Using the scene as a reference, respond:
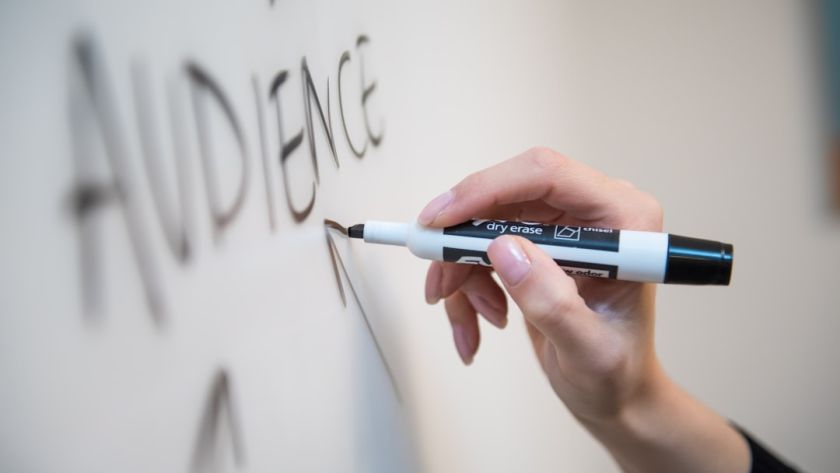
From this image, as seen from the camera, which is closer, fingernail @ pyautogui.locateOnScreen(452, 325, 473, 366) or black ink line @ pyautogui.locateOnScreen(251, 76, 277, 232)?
black ink line @ pyautogui.locateOnScreen(251, 76, 277, 232)

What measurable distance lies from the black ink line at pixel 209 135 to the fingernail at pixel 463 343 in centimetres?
24

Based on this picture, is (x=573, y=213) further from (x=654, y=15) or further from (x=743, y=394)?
(x=743, y=394)

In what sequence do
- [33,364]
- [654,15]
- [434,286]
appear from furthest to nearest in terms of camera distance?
[654,15]
[434,286]
[33,364]

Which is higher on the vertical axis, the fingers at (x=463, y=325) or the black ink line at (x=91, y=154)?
the black ink line at (x=91, y=154)

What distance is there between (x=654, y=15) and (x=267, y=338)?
891 mm

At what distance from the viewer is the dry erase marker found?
0.84ft

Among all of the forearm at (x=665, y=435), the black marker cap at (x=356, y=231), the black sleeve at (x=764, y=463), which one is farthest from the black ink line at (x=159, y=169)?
the black sleeve at (x=764, y=463)

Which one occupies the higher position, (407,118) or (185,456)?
(407,118)

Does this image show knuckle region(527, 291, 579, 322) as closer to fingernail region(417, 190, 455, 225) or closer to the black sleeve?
fingernail region(417, 190, 455, 225)

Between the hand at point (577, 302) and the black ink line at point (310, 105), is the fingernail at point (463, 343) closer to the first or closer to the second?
the hand at point (577, 302)

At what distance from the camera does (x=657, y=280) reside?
263 millimetres

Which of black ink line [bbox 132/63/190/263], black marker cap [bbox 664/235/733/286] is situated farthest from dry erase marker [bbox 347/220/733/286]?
black ink line [bbox 132/63/190/263]

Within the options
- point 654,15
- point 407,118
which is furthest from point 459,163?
point 654,15

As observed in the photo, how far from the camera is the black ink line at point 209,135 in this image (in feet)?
0.61
